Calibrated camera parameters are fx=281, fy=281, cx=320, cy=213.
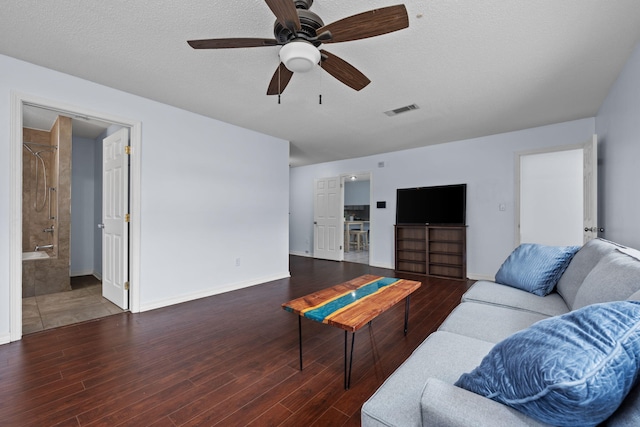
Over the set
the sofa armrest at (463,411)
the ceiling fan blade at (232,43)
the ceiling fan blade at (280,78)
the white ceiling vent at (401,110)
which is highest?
the white ceiling vent at (401,110)

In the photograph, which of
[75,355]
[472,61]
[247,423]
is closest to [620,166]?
[472,61]

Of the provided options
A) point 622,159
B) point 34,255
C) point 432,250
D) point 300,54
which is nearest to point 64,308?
point 34,255

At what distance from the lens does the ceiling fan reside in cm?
147

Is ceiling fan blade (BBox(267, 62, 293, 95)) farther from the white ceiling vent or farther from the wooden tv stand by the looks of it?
the wooden tv stand

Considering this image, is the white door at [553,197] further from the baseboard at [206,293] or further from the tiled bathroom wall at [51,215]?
the tiled bathroom wall at [51,215]

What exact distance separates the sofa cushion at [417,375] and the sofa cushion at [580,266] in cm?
99

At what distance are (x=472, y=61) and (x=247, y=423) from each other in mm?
3154

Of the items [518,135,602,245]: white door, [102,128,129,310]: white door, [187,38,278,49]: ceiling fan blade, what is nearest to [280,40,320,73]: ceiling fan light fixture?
[187,38,278,49]: ceiling fan blade

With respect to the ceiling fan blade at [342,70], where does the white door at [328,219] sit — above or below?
below

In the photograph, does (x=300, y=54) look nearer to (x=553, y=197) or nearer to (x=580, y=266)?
(x=580, y=266)

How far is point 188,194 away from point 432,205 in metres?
4.11

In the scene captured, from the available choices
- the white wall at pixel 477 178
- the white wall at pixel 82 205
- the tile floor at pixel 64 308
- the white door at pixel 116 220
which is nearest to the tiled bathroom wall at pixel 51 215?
the tile floor at pixel 64 308

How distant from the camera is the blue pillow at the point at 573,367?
64cm

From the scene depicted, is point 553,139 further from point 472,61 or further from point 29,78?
point 29,78
